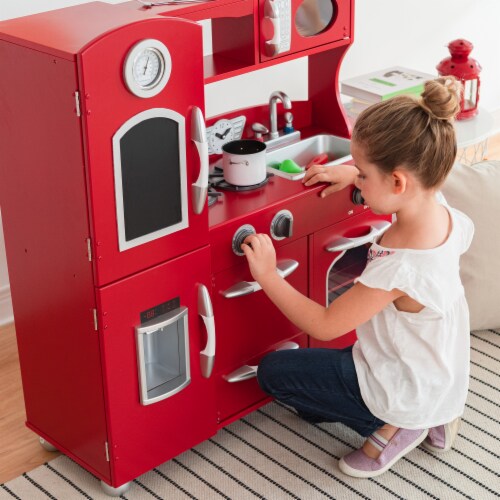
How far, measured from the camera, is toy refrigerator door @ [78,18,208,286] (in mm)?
1711

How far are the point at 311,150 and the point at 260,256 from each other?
21.1 inches

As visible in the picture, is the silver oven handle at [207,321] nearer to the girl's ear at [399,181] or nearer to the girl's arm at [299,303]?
the girl's arm at [299,303]

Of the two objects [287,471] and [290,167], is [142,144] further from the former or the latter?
[287,471]

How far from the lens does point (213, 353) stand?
2098 millimetres

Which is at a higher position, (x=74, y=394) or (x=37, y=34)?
(x=37, y=34)

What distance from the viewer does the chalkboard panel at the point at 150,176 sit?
1808 millimetres

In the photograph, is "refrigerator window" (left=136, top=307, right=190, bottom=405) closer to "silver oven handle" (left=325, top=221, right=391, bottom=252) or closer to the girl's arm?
the girl's arm

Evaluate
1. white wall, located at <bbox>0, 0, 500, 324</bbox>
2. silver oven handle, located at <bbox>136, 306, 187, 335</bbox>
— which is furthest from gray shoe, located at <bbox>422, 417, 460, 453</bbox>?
white wall, located at <bbox>0, 0, 500, 324</bbox>

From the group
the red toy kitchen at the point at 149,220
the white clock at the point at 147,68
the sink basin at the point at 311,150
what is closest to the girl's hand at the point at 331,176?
the red toy kitchen at the point at 149,220

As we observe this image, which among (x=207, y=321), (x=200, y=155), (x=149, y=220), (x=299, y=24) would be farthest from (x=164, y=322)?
(x=299, y=24)

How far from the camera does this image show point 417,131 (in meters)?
1.85

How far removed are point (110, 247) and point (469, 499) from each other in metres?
0.99

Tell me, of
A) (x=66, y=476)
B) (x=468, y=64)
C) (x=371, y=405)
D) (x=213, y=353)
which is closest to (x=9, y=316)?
(x=66, y=476)

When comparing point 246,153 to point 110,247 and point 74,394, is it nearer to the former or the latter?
point 110,247
